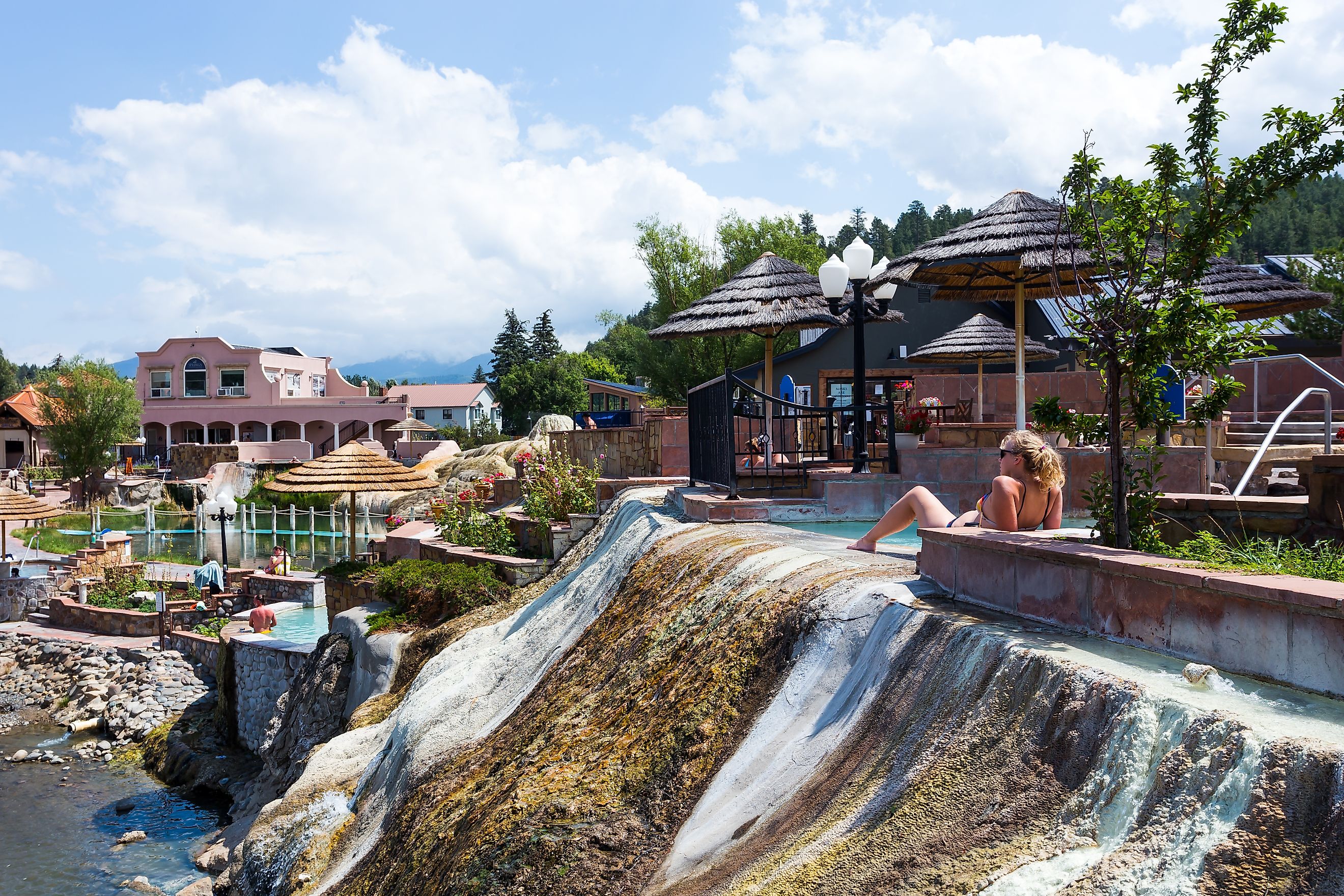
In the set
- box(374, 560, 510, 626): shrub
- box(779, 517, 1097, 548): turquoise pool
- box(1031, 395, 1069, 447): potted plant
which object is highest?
box(1031, 395, 1069, 447): potted plant

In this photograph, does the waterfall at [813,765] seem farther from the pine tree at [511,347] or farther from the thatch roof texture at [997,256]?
the pine tree at [511,347]

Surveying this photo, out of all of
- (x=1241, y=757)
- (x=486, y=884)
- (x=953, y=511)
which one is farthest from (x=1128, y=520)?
(x=953, y=511)

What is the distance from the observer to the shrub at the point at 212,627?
73.7 feet

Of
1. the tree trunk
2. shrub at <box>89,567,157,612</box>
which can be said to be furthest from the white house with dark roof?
the tree trunk

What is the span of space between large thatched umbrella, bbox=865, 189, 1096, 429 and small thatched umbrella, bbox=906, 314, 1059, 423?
5.20 meters

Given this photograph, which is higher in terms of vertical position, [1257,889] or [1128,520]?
[1128,520]

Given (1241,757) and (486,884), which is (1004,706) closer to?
(1241,757)

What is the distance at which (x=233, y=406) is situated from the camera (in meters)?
55.4

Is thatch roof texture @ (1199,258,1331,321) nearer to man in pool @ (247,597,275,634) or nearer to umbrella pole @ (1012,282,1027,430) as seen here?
umbrella pole @ (1012,282,1027,430)

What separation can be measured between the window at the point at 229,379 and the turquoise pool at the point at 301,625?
40193 mm

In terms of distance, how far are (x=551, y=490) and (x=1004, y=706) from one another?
34.2ft

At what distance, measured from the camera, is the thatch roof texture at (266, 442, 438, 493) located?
1400cm

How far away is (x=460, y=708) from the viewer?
7832mm

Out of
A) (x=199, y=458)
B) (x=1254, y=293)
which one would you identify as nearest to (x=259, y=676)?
(x=1254, y=293)
